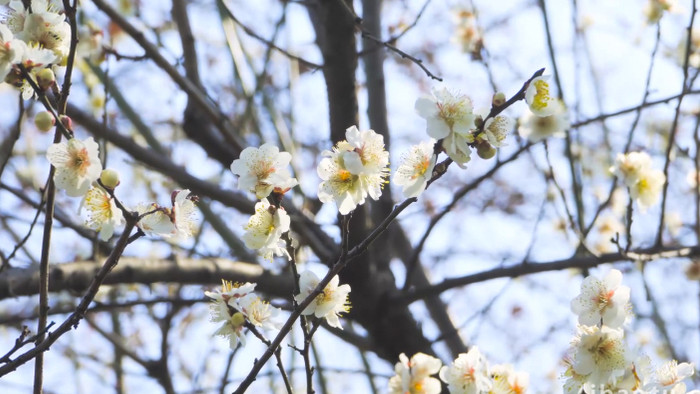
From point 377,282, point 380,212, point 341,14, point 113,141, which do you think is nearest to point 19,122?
point 113,141

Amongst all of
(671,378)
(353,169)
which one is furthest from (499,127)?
(671,378)

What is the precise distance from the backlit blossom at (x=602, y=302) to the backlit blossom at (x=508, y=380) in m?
0.19

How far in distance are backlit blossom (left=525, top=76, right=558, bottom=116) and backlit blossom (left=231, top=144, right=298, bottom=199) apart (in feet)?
1.48

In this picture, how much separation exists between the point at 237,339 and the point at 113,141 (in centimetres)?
106

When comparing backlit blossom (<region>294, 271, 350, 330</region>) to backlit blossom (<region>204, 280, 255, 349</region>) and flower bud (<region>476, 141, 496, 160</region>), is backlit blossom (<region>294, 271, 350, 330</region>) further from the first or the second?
flower bud (<region>476, 141, 496, 160</region>)

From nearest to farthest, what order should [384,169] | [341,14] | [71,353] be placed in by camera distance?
[384,169], [341,14], [71,353]

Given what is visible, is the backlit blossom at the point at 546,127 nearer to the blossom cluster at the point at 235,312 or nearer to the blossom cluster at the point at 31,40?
the blossom cluster at the point at 235,312

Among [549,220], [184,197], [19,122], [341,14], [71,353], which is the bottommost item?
[184,197]

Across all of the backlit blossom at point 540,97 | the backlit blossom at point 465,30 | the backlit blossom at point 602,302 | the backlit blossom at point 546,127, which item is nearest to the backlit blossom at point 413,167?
the backlit blossom at point 540,97

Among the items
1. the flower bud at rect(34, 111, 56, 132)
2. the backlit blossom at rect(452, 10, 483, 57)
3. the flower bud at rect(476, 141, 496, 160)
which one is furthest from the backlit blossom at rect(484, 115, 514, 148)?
the backlit blossom at rect(452, 10, 483, 57)

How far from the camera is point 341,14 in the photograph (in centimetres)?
206

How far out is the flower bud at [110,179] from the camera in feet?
3.66

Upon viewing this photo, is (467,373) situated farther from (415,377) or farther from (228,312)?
(228,312)

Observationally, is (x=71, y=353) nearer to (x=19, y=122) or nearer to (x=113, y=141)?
(x=113, y=141)
